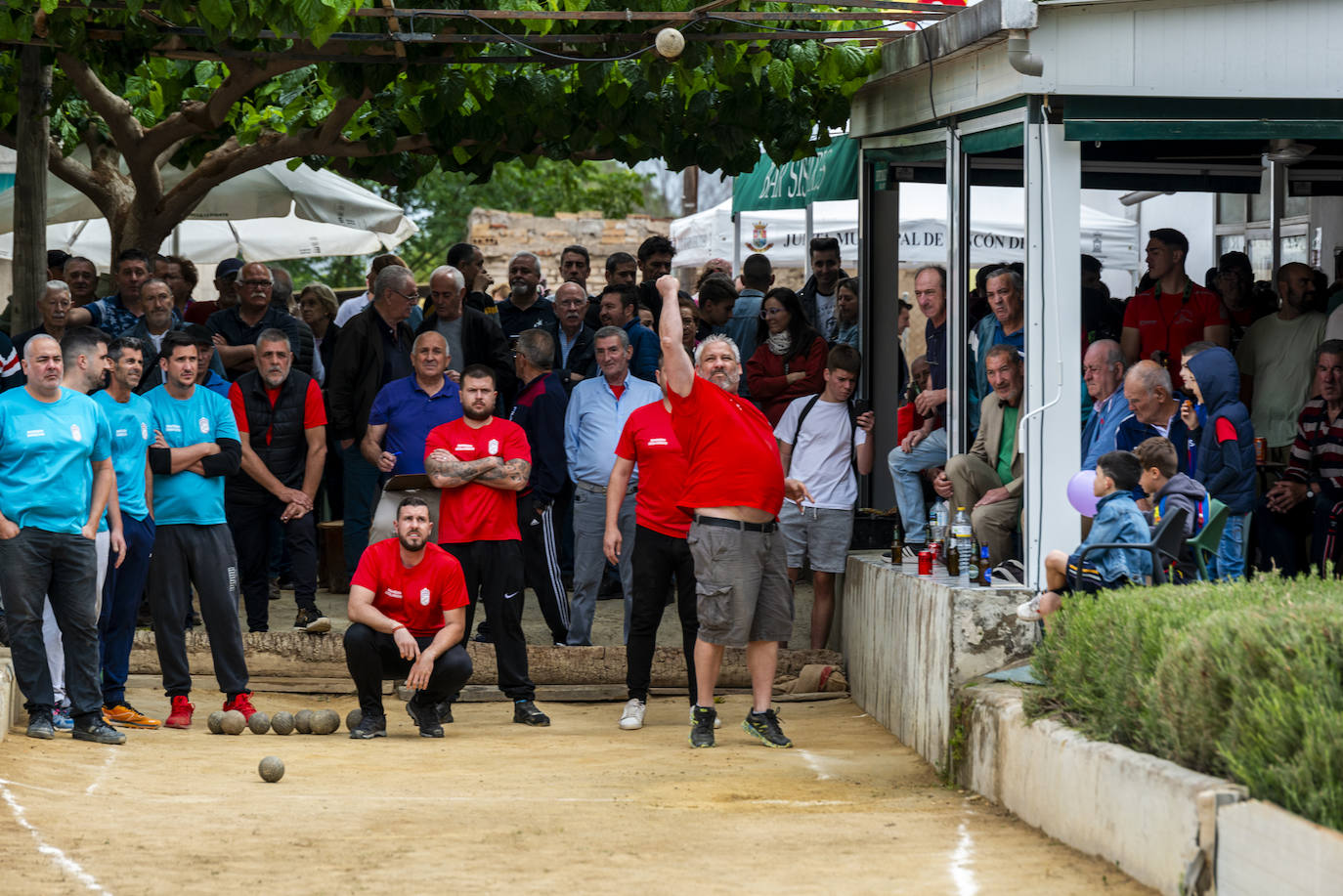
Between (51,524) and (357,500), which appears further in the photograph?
(357,500)

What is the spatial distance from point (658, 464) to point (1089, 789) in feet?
12.2

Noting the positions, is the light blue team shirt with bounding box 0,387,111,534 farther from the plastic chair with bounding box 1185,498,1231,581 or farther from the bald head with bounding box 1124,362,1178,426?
the plastic chair with bounding box 1185,498,1231,581

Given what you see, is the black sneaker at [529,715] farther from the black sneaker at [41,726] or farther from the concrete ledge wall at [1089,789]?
the concrete ledge wall at [1089,789]

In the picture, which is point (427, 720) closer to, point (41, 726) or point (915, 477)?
point (41, 726)

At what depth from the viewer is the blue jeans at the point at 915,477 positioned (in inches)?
379

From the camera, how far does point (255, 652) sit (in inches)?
410

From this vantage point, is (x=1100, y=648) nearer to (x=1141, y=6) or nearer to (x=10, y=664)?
(x=1141, y=6)

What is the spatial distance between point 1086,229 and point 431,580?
10576 millimetres

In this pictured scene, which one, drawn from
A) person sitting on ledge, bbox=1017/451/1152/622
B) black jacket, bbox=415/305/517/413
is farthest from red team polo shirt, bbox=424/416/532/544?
person sitting on ledge, bbox=1017/451/1152/622

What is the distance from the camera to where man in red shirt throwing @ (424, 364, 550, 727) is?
30.5 feet

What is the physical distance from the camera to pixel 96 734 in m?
8.43

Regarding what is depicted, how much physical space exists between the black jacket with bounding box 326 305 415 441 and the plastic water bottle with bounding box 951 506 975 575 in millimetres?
4109

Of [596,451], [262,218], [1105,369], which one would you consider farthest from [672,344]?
[262,218]

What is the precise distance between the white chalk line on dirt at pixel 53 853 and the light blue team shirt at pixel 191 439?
2343 millimetres
